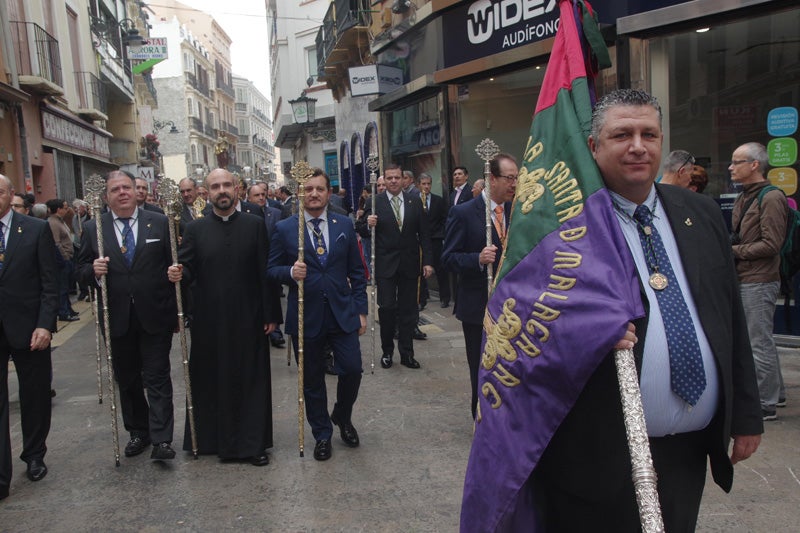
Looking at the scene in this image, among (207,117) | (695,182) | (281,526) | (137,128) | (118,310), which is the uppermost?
(207,117)

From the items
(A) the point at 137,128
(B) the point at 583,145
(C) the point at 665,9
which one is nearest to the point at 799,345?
(C) the point at 665,9

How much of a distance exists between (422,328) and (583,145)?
7.55 meters

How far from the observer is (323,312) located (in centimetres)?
497

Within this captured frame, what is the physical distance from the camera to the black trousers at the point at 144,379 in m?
5.06

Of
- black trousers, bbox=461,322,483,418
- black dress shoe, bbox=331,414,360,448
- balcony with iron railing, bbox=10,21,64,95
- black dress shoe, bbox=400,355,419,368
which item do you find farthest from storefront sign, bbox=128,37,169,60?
black trousers, bbox=461,322,483,418

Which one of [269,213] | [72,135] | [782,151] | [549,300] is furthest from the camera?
[72,135]

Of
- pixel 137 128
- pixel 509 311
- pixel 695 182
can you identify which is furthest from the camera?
pixel 137 128

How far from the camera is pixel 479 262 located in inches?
193

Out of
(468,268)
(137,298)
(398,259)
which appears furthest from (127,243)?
(398,259)

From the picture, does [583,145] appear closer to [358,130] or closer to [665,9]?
[665,9]

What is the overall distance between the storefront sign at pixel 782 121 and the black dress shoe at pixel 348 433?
5.51m

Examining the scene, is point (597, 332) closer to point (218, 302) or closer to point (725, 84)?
point (218, 302)

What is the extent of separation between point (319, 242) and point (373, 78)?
32.7 ft

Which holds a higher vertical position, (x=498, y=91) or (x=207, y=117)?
(x=207, y=117)
